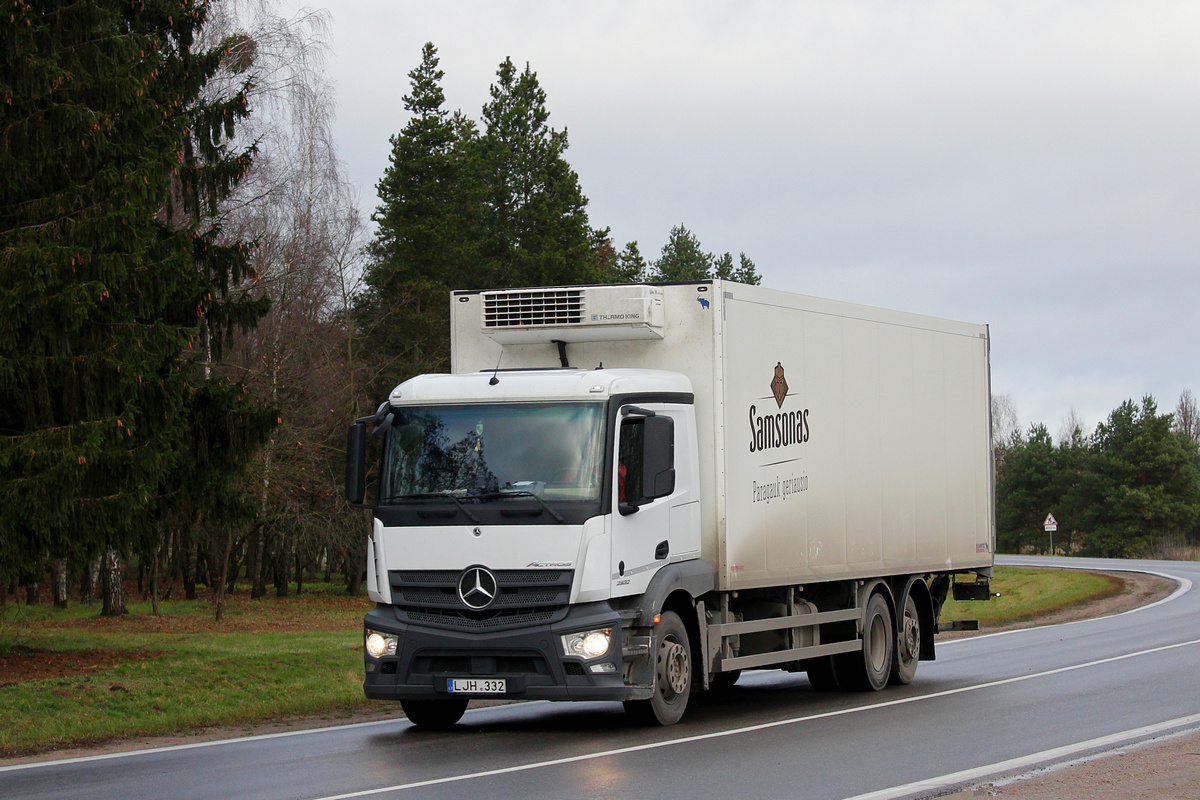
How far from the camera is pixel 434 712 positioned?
1258 cm

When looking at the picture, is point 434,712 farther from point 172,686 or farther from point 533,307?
point 172,686

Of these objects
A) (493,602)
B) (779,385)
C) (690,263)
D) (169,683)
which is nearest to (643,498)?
(493,602)

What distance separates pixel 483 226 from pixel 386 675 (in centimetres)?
4042

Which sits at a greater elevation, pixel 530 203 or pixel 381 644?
pixel 530 203

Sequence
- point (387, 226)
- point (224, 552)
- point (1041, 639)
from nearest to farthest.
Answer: point (1041, 639) < point (224, 552) < point (387, 226)

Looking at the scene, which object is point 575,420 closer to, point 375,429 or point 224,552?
point 375,429

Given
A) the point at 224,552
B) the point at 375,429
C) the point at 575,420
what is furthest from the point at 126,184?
the point at 224,552

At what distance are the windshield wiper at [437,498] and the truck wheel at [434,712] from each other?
194cm

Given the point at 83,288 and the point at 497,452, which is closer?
the point at 497,452

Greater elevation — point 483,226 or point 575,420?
point 483,226

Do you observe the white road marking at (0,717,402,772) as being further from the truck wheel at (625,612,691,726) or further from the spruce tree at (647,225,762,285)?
the spruce tree at (647,225,762,285)

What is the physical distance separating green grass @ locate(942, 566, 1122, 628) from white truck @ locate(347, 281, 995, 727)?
13.4 metres

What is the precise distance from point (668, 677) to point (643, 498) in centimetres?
170

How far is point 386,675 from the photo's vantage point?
1162 cm
